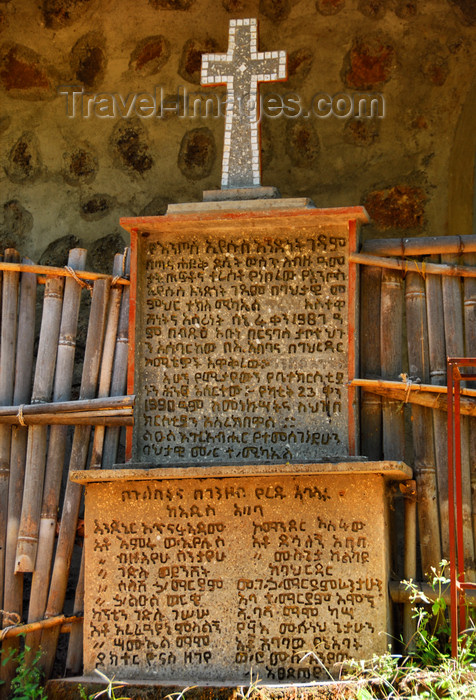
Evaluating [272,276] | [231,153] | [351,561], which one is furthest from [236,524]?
[231,153]

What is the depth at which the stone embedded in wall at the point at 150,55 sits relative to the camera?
26.1ft

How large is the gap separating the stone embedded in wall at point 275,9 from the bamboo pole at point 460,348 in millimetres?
2979

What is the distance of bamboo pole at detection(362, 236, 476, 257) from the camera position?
18.8 ft

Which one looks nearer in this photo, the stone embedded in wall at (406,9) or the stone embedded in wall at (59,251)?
the stone embedded in wall at (406,9)

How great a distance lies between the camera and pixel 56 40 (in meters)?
8.05

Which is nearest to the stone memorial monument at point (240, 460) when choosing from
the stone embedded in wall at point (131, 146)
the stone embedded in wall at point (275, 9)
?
the stone embedded in wall at point (275, 9)

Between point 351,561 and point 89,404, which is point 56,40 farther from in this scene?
point 351,561

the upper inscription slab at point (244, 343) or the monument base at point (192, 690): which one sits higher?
the upper inscription slab at point (244, 343)

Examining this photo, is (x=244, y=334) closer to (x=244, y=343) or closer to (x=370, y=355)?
(x=244, y=343)

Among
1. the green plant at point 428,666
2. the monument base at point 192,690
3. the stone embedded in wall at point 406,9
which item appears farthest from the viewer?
the stone embedded in wall at point 406,9

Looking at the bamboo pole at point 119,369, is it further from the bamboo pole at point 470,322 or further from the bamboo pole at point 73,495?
the bamboo pole at point 470,322

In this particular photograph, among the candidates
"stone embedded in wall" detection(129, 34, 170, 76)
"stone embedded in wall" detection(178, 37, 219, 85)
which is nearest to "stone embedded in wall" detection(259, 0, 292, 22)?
"stone embedded in wall" detection(178, 37, 219, 85)

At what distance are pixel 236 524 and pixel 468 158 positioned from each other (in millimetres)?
3579

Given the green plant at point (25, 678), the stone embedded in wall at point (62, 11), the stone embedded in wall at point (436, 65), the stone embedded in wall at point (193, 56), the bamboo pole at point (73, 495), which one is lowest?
the green plant at point (25, 678)
